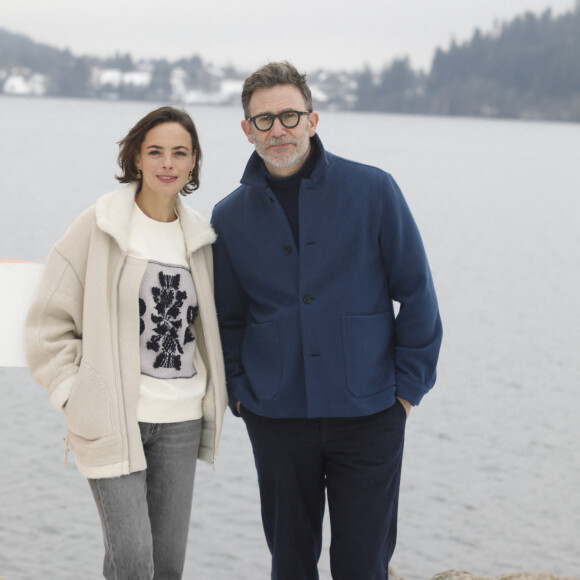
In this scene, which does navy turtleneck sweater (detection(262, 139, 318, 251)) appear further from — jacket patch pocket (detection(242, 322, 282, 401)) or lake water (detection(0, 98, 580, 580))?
lake water (detection(0, 98, 580, 580))

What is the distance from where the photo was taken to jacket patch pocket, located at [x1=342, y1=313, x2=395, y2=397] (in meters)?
2.62

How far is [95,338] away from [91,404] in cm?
18

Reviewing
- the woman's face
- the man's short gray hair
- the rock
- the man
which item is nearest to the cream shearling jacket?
the woman's face

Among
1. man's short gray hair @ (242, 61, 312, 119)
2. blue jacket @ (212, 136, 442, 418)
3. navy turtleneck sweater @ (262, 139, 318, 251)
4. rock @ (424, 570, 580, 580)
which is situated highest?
man's short gray hair @ (242, 61, 312, 119)

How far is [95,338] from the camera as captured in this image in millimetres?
2418

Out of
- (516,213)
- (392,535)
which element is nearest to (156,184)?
(392,535)

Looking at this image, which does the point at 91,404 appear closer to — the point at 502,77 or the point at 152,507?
the point at 152,507

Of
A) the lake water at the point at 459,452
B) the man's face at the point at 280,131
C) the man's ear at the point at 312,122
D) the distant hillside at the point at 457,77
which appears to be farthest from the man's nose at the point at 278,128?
the distant hillside at the point at 457,77

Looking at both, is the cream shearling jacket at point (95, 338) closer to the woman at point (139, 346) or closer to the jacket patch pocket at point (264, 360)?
the woman at point (139, 346)

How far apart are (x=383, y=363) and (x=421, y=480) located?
490cm

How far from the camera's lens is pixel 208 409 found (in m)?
2.65

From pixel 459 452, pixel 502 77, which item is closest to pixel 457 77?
pixel 502 77

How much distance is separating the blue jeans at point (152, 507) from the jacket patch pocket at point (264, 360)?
22 cm

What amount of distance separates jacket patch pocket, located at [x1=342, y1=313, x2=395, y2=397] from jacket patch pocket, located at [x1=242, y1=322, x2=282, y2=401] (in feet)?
0.69
